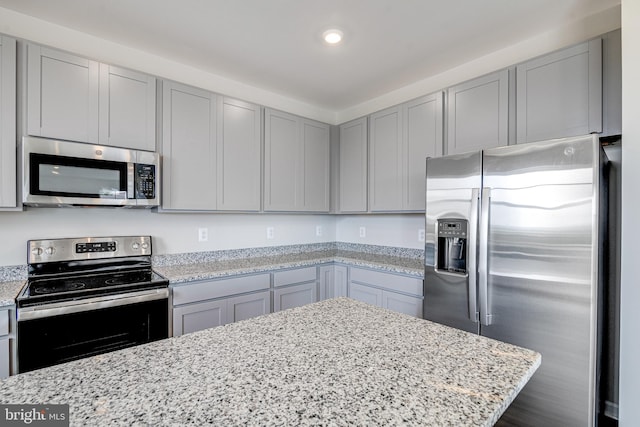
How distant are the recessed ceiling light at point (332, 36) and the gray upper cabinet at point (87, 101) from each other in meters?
1.26

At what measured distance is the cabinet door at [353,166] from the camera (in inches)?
122

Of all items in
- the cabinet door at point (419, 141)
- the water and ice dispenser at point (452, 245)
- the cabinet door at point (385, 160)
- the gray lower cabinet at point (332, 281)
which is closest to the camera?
the water and ice dispenser at point (452, 245)

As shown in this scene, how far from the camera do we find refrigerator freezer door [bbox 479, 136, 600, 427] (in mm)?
1492

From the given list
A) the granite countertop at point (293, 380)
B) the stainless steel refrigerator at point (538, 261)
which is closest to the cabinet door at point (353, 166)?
the stainless steel refrigerator at point (538, 261)

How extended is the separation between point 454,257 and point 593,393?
90cm

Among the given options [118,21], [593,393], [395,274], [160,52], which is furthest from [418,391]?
[160,52]

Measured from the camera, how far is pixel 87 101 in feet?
6.48

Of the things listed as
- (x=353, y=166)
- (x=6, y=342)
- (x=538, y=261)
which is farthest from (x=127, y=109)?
(x=538, y=261)

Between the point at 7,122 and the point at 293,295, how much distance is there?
219 cm

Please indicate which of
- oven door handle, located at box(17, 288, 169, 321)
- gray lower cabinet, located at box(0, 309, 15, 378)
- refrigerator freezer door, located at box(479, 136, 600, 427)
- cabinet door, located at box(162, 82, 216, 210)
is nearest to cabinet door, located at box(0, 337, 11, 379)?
gray lower cabinet, located at box(0, 309, 15, 378)

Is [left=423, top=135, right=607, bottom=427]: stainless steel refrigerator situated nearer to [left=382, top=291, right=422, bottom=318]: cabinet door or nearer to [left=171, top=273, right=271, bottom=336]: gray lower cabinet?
[left=382, top=291, right=422, bottom=318]: cabinet door

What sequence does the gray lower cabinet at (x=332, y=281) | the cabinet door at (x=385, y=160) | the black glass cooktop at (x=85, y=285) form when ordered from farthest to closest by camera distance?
the gray lower cabinet at (x=332, y=281)
the cabinet door at (x=385, y=160)
the black glass cooktop at (x=85, y=285)

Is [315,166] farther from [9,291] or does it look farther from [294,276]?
[9,291]

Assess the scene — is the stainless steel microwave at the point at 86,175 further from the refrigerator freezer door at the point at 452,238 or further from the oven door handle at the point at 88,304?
the refrigerator freezer door at the point at 452,238
